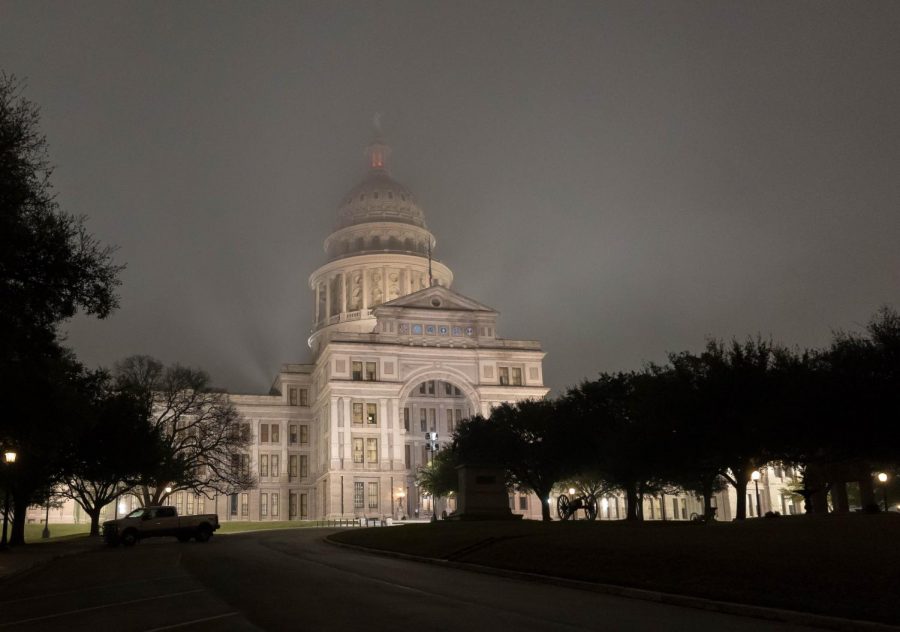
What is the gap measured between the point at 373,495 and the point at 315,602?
273 feet

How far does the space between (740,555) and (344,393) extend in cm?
8363

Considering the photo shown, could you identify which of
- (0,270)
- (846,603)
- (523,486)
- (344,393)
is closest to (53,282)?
(0,270)

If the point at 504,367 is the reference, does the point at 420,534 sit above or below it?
below

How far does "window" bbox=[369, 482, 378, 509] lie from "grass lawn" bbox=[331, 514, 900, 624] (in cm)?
6760

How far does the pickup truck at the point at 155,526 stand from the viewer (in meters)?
44.9

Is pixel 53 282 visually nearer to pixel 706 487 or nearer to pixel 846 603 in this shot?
pixel 846 603

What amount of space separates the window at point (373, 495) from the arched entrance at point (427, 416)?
7.97 feet

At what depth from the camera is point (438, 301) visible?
109m

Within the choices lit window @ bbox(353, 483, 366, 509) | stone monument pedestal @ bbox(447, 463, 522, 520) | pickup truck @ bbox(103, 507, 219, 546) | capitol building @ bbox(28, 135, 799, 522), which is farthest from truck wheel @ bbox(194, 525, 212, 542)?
lit window @ bbox(353, 483, 366, 509)

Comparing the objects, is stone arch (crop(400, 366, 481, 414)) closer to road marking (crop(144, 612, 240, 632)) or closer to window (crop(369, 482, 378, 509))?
window (crop(369, 482, 378, 509))

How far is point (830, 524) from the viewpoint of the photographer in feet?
86.2

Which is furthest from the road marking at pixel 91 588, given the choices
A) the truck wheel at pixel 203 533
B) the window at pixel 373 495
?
the window at pixel 373 495

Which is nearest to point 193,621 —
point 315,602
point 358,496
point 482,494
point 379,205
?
point 315,602

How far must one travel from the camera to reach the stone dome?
474ft
